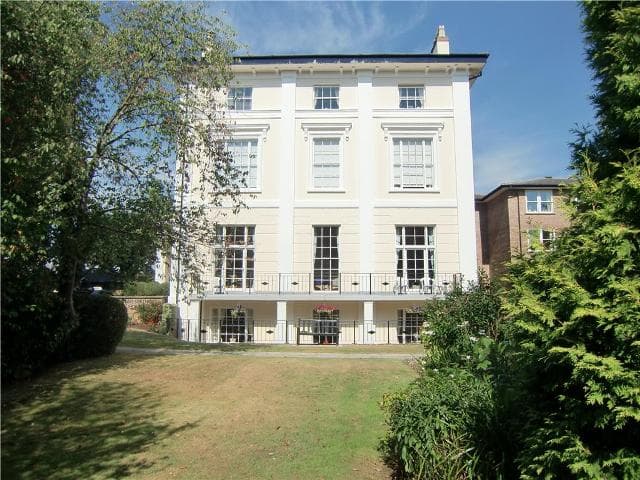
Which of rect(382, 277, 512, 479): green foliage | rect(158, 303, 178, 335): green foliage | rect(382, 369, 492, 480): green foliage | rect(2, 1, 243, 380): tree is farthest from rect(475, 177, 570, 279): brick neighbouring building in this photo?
rect(382, 369, 492, 480): green foliage

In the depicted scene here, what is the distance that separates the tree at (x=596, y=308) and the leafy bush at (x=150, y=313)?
23.9 metres

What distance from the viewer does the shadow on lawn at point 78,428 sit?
6.11 metres

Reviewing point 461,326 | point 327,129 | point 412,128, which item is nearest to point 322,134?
point 327,129

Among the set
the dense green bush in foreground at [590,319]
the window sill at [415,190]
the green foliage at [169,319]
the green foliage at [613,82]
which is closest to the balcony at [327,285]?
the green foliage at [169,319]

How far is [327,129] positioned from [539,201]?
52.4 ft

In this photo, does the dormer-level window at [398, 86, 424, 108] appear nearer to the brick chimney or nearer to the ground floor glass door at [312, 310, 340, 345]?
the brick chimney

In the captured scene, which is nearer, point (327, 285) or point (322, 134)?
point (327, 285)

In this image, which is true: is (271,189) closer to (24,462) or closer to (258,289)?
(258,289)

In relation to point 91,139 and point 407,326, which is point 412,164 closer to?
point 407,326

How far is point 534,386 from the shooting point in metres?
4.04

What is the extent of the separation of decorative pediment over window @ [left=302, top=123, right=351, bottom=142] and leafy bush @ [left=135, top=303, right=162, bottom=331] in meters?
11.8

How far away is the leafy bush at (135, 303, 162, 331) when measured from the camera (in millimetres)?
25648

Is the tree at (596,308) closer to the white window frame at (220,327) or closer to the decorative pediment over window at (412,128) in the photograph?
the white window frame at (220,327)

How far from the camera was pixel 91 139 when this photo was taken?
38.3 ft
